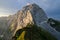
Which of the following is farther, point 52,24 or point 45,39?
point 52,24

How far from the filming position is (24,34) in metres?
31.1

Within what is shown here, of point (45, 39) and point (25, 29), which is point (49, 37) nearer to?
point (45, 39)

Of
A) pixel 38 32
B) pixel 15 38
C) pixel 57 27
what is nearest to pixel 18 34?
pixel 15 38

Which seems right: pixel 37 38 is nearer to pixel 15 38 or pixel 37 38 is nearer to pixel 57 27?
pixel 15 38

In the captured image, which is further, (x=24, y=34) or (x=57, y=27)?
(x=57, y=27)

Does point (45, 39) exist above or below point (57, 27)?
below

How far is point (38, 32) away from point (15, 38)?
132 inches

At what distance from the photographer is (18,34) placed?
32.1m

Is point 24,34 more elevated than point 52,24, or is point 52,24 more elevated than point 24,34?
point 52,24

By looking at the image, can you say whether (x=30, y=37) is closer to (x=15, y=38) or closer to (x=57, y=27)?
(x=15, y=38)

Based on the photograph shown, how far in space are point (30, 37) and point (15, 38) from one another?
227 cm

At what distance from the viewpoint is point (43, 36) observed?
1232 inches

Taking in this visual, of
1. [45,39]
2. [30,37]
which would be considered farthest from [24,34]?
[45,39]

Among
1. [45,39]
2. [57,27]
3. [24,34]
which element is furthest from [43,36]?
[57,27]
